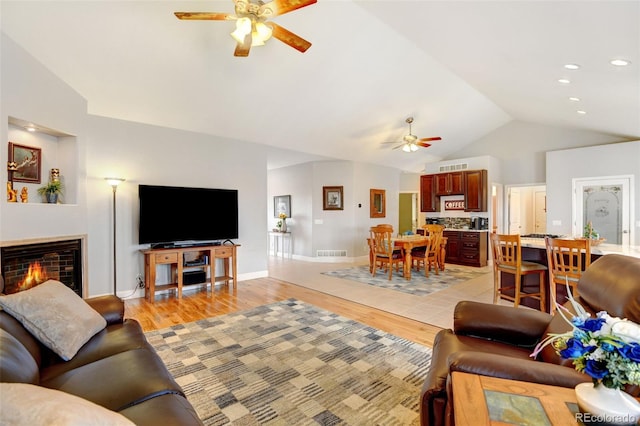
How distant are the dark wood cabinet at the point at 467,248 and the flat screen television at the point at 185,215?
5.35 metres

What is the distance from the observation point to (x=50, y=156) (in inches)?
142

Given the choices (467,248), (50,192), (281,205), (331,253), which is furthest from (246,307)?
(467,248)

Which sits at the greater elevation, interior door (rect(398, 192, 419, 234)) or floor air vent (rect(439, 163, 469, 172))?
floor air vent (rect(439, 163, 469, 172))

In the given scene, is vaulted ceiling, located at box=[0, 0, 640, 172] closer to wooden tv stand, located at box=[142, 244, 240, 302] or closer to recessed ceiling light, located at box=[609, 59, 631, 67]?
recessed ceiling light, located at box=[609, 59, 631, 67]

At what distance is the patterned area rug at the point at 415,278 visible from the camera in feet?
16.4

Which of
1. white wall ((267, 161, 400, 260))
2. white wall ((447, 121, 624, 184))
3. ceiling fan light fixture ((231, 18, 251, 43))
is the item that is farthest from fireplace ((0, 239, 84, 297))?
white wall ((447, 121, 624, 184))

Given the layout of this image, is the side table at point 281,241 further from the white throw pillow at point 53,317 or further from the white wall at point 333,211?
the white throw pillow at point 53,317

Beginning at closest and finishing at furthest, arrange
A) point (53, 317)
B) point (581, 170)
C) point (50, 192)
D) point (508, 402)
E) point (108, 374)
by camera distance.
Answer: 1. point (508, 402)
2. point (108, 374)
3. point (53, 317)
4. point (50, 192)
5. point (581, 170)

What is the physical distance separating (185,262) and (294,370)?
3121 millimetres

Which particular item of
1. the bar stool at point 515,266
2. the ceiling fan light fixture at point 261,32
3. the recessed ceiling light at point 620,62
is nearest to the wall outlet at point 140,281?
the ceiling fan light fixture at point 261,32

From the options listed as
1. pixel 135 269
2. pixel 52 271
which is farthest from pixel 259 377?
pixel 135 269

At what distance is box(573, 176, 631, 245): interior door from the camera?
572 centimetres

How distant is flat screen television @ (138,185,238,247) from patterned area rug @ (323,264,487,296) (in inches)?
96.3

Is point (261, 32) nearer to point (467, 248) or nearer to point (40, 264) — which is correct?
point (40, 264)
